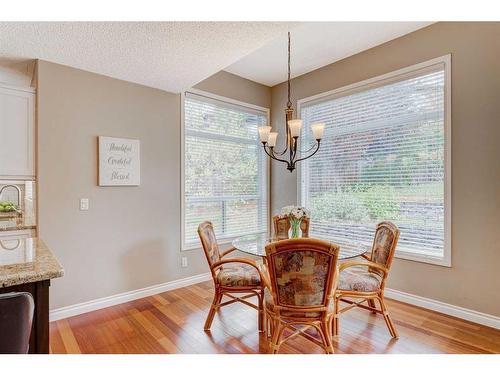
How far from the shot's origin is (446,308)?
2.71m

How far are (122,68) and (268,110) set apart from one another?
2.25 m

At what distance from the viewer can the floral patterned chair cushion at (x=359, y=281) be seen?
2275 millimetres

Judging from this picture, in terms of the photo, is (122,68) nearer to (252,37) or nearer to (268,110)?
(252,37)

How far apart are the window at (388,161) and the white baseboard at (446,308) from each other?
42 centimetres

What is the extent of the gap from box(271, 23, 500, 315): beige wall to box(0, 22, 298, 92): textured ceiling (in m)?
1.69

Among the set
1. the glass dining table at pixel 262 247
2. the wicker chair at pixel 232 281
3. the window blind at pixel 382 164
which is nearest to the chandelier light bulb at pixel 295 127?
the glass dining table at pixel 262 247

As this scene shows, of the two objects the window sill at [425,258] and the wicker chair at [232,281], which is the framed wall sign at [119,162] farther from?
the window sill at [425,258]

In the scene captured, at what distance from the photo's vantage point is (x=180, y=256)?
11.6 feet

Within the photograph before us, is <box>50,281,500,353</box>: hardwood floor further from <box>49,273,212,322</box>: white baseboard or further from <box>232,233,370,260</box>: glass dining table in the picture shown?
<box>232,233,370,260</box>: glass dining table

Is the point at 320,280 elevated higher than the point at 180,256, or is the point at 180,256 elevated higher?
the point at 320,280

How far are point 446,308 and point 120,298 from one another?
333 cm

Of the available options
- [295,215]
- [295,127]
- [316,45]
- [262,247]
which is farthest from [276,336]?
[316,45]

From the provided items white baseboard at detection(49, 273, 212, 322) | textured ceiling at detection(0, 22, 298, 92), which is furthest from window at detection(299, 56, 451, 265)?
white baseboard at detection(49, 273, 212, 322)
